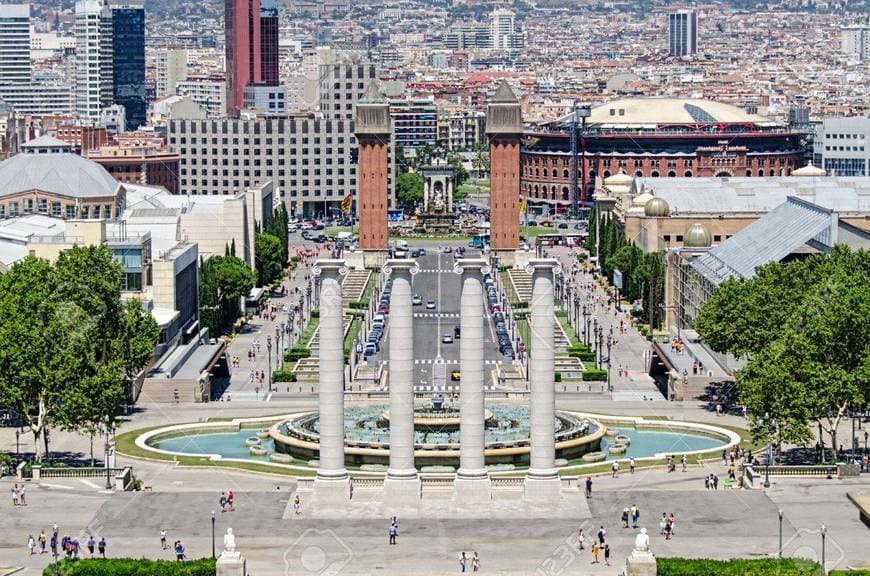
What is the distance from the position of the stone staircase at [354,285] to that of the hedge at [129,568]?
9543cm

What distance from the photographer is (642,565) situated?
240ft

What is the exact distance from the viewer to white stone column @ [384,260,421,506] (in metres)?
85.4

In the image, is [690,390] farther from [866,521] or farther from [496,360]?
[866,521]

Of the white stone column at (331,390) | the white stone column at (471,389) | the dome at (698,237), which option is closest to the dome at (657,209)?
the dome at (698,237)

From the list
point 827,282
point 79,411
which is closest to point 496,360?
point 827,282

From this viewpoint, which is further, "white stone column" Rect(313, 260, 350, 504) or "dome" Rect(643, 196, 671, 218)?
"dome" Rect(643, 196, 671, 218)

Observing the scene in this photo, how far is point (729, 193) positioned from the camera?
181625 mm

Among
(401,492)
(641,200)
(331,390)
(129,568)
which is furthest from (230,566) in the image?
(641,200)

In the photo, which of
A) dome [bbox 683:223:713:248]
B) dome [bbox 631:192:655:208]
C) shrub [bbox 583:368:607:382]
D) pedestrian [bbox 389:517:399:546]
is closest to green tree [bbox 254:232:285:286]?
dome [bbox 631:192:655:208]

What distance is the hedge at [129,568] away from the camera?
72.9 meters

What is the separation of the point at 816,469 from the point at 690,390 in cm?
Answer: 2832

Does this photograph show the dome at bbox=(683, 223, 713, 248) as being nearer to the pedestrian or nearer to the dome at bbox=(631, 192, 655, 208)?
the dome at bbox=(631, 192, 655, 208)

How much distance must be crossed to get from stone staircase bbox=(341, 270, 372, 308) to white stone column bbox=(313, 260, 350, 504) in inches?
3255

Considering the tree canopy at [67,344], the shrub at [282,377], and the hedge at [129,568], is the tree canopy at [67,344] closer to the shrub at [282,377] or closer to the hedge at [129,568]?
the shrub at [282,377]
